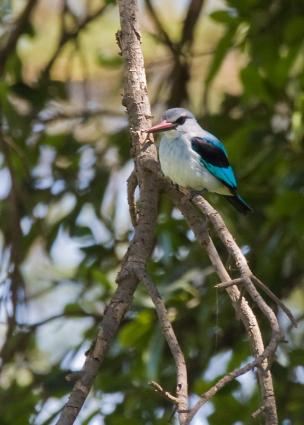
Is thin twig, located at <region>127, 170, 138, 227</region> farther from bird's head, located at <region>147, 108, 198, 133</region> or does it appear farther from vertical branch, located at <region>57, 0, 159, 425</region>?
bird's head, located at <region>147, 108, 198, 133</region>

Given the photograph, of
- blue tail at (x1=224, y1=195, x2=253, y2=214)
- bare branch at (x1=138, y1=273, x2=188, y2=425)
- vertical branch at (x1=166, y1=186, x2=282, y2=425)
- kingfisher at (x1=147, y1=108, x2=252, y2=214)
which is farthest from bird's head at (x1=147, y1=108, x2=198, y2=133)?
bare branch at (x1=138, y1=273, x2=188, y2=425)

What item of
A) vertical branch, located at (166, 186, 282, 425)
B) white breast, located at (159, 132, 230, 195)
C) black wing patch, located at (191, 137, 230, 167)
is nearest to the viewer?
vertical branch, located at (166, 186, 282, 425)

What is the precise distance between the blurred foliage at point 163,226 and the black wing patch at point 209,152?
439 millimetres

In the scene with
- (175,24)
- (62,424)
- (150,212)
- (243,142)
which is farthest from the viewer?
(175,24)

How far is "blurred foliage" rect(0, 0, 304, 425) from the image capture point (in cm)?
448

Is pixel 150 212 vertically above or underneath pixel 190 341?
above

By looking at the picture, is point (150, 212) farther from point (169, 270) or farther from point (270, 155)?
point (270, 155)

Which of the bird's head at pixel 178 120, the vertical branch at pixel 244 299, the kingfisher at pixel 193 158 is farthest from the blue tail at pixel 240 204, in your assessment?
the vertical branch at pixel 244 299

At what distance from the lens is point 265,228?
4.69 m

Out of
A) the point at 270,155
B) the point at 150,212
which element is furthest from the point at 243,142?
the point at 150,212

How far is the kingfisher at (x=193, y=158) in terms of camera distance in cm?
387

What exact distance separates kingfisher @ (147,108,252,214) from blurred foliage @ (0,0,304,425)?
444mm

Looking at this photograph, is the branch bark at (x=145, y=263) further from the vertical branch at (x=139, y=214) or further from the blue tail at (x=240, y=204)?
the blue tail at (x=240, y=204)

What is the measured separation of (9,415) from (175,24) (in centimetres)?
358
